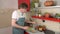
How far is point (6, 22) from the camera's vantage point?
9.12 ft

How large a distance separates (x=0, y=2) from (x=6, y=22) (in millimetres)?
547

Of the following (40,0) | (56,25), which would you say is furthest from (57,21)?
(40,0)

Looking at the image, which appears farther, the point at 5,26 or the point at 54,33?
the point at 5,26

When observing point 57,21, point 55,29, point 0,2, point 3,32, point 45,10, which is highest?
point 0,2

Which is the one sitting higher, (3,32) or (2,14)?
(2,14)

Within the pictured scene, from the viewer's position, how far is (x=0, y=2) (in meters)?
2.65

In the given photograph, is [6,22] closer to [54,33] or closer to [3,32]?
[3,32]

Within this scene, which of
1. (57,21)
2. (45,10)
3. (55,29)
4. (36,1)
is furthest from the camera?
(36,1)

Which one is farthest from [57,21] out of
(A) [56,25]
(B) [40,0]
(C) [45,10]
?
(B) [40,0]

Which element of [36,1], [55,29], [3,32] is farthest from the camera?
[3,32]

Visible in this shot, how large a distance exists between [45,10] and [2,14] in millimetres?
1140

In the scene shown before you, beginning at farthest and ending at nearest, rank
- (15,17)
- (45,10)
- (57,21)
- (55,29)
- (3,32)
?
(3,32) < (45,10) < (55,29) < (57,21) < (15,17)

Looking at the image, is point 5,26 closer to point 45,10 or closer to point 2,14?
point 2,14

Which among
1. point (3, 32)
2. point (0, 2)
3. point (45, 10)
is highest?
point (0, 2)
